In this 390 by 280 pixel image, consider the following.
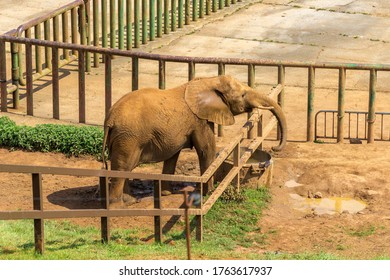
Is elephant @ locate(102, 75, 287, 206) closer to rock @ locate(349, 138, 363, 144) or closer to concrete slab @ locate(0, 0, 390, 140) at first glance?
rock @ locate(349, 138, 363, 144)

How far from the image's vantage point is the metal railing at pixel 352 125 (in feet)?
65.5

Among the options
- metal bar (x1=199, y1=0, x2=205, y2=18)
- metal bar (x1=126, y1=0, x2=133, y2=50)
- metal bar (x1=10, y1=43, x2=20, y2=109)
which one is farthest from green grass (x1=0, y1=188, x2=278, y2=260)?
metal bar (x1=199, y1=0, x2=205, y2=18)

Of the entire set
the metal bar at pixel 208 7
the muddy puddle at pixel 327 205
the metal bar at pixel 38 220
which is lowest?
the muddy puddle at pixel 327 205

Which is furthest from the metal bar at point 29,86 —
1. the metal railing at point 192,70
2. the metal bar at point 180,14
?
the metal bar at point 180,14

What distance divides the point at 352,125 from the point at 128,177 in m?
6.91

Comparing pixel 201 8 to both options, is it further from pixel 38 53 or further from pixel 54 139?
pixel 54 139

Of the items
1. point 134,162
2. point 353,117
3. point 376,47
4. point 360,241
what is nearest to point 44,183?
point 134,162

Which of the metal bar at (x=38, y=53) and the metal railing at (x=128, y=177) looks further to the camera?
the metal bar at (x=38, y=53)

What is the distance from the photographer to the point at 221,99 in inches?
675

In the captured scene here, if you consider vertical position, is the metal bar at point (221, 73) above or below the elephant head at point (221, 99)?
below

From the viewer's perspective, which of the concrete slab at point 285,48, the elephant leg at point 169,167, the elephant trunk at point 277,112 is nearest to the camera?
the elephant leg at point 169,167

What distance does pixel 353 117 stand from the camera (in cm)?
2119

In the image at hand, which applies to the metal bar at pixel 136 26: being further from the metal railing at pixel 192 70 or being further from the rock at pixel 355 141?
the rock at pixel 355 141

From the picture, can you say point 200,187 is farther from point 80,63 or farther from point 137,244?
point 80,63
